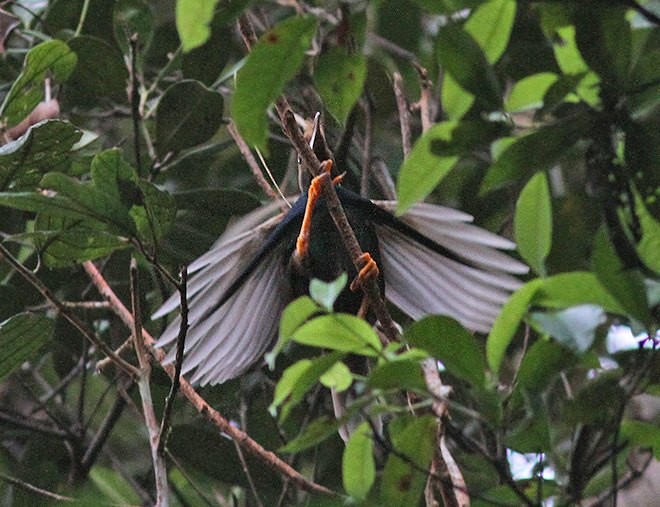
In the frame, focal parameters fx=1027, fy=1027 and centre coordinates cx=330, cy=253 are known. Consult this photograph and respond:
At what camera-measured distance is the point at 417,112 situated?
2.83 metres

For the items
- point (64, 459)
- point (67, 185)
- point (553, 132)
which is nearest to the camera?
point (553, 132)

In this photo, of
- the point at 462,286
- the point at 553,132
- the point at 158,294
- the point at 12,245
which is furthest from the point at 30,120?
the point at 553,132

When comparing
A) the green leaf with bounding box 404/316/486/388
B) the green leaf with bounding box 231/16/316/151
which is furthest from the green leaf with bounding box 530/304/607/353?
the green leaf with bounding box 231/16/316/151

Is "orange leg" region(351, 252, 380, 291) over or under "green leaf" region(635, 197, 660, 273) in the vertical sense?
under

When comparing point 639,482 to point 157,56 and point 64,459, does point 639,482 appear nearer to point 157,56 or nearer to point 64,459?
point 64,459

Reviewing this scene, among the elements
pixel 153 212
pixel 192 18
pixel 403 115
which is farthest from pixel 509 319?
pixel 403 115

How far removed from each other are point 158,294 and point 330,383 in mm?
1186

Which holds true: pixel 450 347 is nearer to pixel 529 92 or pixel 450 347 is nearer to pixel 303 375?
pixel 303 375

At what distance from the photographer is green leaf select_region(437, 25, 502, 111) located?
1031 millimetres

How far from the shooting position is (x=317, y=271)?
7.59ft

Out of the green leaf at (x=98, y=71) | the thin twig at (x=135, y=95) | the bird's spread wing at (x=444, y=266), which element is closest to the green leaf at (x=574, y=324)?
the bird's spread wing at (x=444, y=266)

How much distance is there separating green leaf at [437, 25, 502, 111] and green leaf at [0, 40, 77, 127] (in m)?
1.09

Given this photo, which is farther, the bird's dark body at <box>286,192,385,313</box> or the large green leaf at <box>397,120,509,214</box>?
the bird's dark body at <box>286,192,385,313</box>

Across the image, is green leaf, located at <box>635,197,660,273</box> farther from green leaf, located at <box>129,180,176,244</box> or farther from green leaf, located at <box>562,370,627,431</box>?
green leaf, located at <box>129,180,176,244</box>
